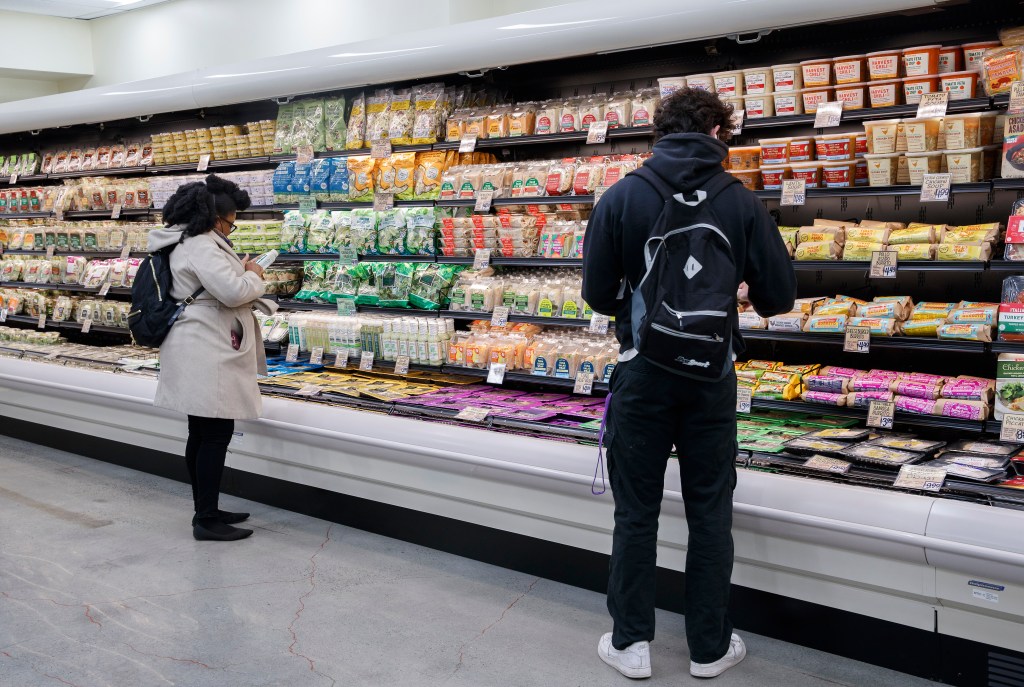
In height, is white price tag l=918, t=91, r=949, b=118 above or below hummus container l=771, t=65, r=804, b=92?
below

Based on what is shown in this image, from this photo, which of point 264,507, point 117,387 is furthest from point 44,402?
point 264,507

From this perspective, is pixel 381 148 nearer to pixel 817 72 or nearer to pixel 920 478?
pixel 817 72

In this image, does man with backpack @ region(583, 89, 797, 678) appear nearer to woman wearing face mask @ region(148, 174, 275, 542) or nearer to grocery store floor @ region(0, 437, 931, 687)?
grocery store floor @ region(0, 437, 931, 687)

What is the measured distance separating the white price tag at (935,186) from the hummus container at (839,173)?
0.30m

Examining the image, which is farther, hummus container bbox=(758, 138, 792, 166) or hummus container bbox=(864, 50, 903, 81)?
hummus container bbox=(758, 138, 792, 166)

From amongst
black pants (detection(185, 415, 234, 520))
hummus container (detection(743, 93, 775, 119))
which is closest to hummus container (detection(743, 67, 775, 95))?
hummus container (detection(743, 93, 775, 119))

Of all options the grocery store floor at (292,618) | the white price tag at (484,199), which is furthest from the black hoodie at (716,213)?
the white price tag at (484,199)

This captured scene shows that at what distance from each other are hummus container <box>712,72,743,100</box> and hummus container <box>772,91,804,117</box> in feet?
0.52

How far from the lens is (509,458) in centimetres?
387

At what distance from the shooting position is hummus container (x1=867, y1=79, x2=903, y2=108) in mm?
3461

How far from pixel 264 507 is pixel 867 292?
326cm

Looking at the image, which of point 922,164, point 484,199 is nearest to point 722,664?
point 922,164

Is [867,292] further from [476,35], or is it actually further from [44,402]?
[44,402]

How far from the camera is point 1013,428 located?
3.20 m
